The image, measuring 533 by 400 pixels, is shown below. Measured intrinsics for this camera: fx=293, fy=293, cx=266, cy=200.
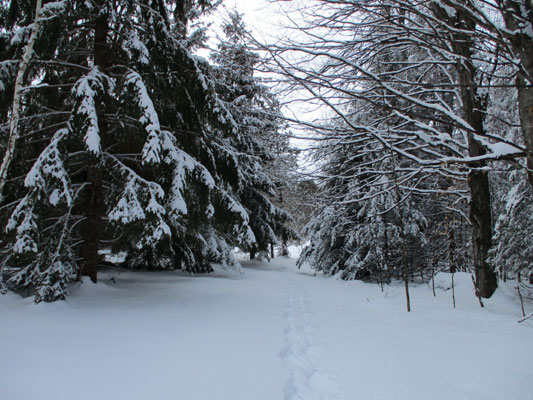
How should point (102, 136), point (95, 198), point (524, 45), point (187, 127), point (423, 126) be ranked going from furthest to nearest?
point (187, 127) < point (102, 136) < point (95, 198) < point (423, 126) < point (524, 45)

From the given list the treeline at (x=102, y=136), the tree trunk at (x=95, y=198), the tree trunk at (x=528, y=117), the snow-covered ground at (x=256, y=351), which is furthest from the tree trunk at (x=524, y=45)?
the tree trunk at (x=95, y=198)

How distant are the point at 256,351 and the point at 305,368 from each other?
63cm

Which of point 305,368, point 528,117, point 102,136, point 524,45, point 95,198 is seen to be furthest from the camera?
point 102,136

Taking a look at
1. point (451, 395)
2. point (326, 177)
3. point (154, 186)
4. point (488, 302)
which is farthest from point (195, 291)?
point (488, 302)

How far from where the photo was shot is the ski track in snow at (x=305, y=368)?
2.39m

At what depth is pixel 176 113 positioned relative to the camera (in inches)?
278

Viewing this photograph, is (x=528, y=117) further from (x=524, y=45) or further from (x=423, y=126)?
(x=423, y=126)

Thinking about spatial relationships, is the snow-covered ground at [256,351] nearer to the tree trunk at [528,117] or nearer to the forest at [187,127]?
the forest at [187,127]

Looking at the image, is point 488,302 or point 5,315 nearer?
point 5,315

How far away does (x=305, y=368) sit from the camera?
286cm

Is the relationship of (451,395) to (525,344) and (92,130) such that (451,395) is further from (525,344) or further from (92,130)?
(92,130)

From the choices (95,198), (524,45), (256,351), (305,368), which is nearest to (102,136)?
(95,198)

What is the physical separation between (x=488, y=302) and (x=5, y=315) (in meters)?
7.95

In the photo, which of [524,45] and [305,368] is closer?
[524,45]
